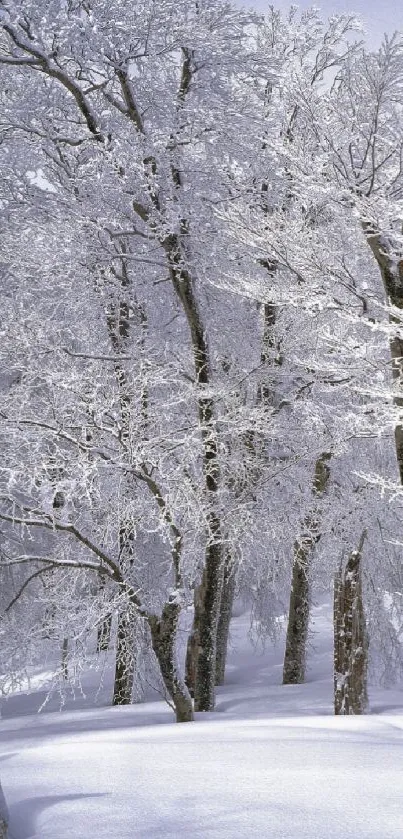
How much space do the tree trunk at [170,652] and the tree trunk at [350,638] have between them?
2291mm

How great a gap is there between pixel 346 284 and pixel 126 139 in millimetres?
2836

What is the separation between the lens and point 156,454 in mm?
7883

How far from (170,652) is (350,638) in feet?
9.44

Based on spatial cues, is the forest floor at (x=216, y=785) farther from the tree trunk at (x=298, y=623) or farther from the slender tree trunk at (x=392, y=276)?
the tree trunk at (x=298, y=623)

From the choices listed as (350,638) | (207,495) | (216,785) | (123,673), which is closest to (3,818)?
(216,785)

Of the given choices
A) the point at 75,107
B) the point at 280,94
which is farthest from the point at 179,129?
the point at 280,94

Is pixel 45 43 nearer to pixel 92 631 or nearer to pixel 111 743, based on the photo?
pixel 92 631

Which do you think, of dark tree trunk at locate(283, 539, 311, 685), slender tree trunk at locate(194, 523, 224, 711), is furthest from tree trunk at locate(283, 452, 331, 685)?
slender tree trunk at locate(194, 523, 224, 711)

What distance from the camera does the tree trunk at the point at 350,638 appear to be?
9539 mm

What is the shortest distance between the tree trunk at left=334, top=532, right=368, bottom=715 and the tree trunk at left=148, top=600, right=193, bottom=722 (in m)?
2.29

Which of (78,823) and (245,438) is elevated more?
(245,438)

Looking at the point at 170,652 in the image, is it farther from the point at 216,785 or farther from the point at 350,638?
the point at 216,785

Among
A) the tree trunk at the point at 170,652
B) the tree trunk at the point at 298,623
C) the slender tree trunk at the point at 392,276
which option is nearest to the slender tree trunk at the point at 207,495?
the tree trunk at the point at 170,652

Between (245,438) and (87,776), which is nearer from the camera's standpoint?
(87,776)
